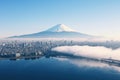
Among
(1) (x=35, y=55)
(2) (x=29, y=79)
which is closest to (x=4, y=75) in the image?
(2) (x=29, y=79)

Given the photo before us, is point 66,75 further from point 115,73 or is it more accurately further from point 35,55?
point 35,55

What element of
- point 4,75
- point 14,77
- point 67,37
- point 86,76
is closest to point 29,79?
point 14,77

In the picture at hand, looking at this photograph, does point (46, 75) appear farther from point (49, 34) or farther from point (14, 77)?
point (49, 34)

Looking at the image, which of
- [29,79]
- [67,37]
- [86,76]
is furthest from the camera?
[67,37]

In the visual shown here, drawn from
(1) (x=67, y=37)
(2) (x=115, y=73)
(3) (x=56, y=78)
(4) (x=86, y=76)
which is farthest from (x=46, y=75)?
(1) (x=67, y=37)

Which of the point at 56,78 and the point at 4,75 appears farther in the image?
the point at 4,75

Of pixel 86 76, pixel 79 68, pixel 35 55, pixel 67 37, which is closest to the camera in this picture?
pixel 86 76

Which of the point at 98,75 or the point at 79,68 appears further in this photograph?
the point at 79,68

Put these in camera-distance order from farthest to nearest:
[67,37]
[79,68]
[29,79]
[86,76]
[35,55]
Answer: [67,37] → [35,55] → [79,68] → [86,76] → [29,79]

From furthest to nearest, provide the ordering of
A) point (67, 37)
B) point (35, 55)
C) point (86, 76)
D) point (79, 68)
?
point (67, 37), point (35, 55), point (79, 68), point (86, 76)
